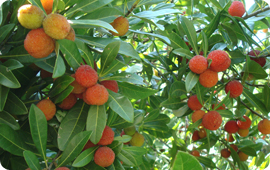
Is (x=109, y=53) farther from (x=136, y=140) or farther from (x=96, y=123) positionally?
(x=136, y=140)

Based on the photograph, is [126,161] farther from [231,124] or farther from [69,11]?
[231,124]

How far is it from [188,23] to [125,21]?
1.30ft

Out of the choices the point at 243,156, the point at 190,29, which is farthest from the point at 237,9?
the point at 243,156

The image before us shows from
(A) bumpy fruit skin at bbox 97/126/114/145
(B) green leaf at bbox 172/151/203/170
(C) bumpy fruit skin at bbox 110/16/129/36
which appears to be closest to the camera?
(B) green leaf at bbox 172/151/203/170

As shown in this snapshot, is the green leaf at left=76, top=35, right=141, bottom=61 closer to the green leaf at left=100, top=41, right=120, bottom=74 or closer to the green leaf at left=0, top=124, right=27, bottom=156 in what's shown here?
the green leaf at left=100, top=41, right=120, bottom=74

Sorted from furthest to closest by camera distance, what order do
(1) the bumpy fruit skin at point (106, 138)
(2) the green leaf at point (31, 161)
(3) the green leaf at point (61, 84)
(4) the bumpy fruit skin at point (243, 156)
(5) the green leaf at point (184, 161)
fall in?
(4) the bumpy fruit skin at point (243, 156) → (1) the bumpy fruit skin at point (106, 138) → (3) the green leaf at point (61, 84) → (2) the green leaf at point (31, 161) → (5) the green leaf at point (184, 161)

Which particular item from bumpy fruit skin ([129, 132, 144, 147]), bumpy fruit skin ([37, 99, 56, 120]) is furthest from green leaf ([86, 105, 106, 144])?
bumpy fruit skin ([129, 132, 144, 147])

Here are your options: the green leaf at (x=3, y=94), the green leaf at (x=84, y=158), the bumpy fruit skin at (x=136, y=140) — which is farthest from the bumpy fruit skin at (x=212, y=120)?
the green leaf at (x=3, y=94)

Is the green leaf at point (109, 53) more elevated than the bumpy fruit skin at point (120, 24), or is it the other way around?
the bumpy fruit skin at point (120, 24)

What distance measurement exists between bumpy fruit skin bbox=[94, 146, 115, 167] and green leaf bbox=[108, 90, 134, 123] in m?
0.16

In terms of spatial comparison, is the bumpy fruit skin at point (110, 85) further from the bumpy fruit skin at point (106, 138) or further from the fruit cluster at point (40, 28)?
the fruit cluster at point (40, 28)

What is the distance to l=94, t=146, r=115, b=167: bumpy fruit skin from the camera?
0.91m

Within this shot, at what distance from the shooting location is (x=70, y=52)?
0.85m

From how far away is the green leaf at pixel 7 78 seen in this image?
80 centimetres
